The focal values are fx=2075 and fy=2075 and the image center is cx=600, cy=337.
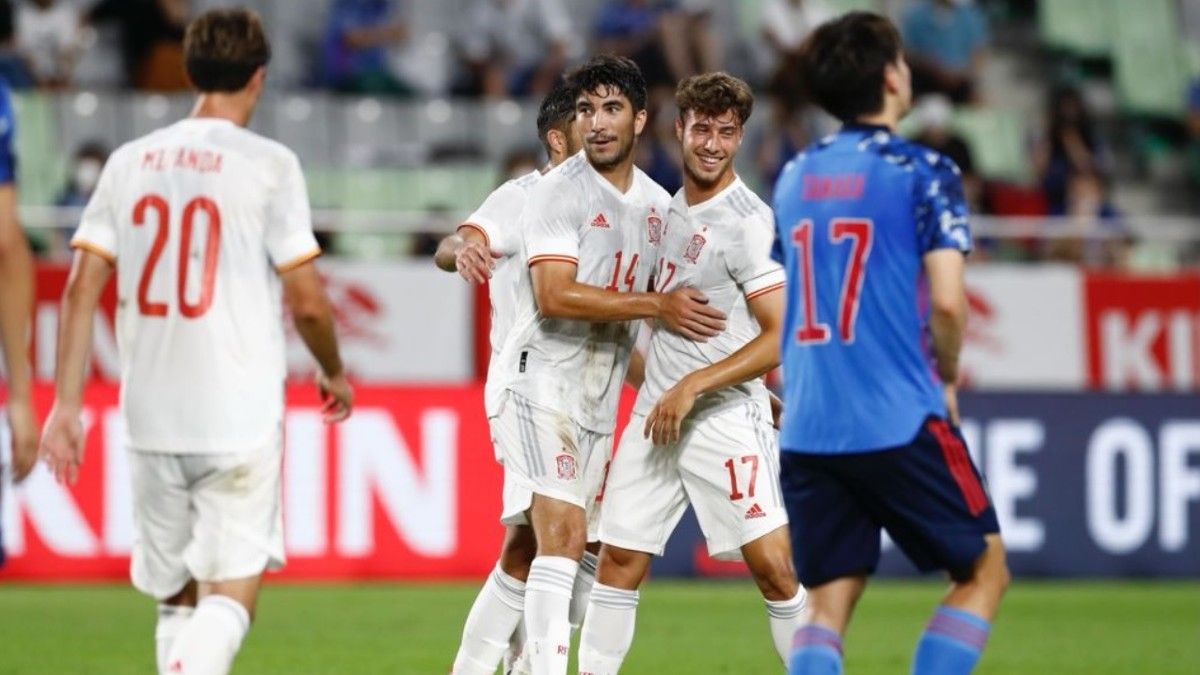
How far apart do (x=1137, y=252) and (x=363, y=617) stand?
29.3ft

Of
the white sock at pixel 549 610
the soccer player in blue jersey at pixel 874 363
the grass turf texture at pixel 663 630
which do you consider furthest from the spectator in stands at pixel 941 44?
the soccer player in blue jersey at pixel 874 363

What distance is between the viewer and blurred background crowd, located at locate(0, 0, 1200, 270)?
1698 cm

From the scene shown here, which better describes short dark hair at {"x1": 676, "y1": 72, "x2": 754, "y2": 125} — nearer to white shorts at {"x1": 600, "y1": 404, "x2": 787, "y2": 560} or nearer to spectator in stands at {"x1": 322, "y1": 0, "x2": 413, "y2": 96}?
white shorts at {"x1": 600, "y1": 404, "x2": 787, "y2": 560}

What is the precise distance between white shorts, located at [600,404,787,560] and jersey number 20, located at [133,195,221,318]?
1.91 meters

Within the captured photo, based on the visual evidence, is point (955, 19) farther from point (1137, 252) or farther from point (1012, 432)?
point (1012, 432)

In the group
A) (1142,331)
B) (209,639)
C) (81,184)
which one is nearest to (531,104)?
(81,184)

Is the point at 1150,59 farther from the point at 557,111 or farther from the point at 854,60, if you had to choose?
the point at 854,60

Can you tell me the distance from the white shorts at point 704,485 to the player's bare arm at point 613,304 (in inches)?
17.6

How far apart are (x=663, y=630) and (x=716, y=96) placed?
16.2 feet

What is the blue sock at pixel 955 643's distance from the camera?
20.2 ft

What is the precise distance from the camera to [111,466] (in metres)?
13.9

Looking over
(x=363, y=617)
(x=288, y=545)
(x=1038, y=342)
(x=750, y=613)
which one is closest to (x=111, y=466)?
(x=288, y=545)

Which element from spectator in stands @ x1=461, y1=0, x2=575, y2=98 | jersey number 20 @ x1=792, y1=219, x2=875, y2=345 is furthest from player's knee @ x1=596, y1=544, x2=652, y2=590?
spectator in stands @ x1=461, y1=0, x2=575, y2=98

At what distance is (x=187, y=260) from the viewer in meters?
6.24
